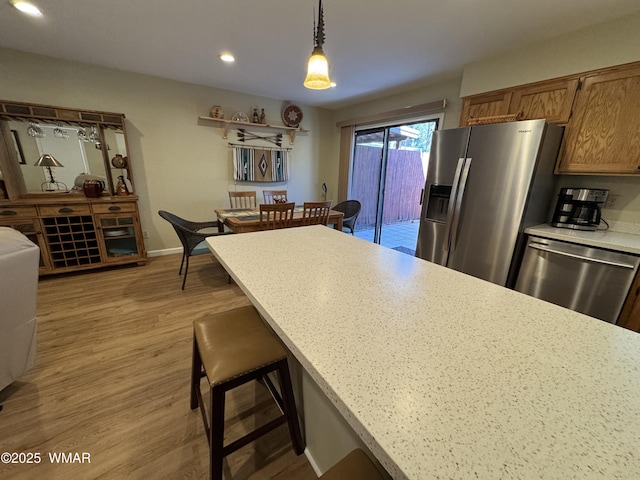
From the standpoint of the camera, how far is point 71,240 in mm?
2912

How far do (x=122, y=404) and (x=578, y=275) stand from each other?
314 centimetres

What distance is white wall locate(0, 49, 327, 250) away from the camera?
279 centimetres

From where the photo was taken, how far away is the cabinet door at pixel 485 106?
2369 mm

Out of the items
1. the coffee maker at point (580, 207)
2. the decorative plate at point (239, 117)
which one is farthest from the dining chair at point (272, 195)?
the coffee maker at point (580, 207)

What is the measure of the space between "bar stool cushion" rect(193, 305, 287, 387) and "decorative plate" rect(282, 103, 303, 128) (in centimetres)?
385

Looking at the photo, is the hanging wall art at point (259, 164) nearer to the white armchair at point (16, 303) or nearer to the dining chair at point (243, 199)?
the dining chair at point (243, 199)

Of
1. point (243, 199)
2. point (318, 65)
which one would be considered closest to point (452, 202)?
point (318, 65)

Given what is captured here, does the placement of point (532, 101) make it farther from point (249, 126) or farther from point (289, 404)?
point (249, 126)

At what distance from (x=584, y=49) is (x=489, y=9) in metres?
0.89

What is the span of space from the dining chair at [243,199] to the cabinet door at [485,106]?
3.01 m

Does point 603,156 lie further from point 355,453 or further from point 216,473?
point 216,473

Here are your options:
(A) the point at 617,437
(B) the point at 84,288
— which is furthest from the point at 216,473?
(B) the point at 84,288

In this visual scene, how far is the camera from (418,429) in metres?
0.45

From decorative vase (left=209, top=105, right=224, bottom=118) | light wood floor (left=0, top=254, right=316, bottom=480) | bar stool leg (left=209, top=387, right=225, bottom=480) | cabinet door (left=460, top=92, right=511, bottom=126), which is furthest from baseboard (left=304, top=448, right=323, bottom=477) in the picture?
decorative vase (left=209, top=105, right=224, bottom=118)
